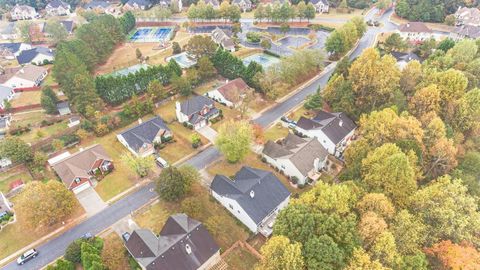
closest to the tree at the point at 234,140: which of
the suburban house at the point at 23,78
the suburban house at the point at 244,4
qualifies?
the suburban house at the point at 23,78

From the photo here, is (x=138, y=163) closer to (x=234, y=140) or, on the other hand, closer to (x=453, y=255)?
(x=234, y=140)

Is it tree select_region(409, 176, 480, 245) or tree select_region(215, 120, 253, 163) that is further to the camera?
tree select_region(215, 120, 253, 163)

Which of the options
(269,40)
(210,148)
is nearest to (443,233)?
(210,148)

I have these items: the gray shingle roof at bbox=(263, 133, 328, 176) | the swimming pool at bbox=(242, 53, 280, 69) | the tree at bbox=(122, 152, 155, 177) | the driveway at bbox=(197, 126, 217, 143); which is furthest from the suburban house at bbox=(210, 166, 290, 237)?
the swimming pool at bbox=(242, 53, 280, 69)

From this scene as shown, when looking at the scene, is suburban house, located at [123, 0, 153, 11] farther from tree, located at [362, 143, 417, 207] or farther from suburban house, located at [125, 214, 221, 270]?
tree, located at [362, 143, 417, 207]

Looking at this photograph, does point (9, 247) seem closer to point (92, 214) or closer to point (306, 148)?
point (92, 214)

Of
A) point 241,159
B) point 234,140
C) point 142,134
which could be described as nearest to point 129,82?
point 142,134

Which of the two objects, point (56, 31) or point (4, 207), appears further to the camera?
point (56, 31)
